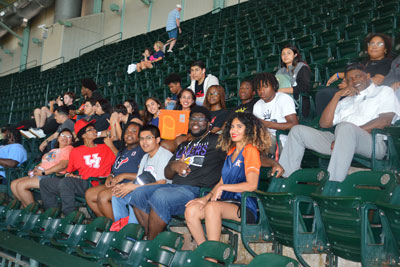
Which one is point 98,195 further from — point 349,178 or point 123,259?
point 349,178

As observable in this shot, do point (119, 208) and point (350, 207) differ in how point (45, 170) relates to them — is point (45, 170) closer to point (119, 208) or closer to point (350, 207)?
point (119, 208)

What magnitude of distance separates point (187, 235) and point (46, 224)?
1.24 meters

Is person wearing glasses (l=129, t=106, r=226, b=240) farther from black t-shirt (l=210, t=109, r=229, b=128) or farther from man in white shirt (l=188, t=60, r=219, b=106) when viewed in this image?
man in white shirt (l=188, t=60, r=219, b=106)

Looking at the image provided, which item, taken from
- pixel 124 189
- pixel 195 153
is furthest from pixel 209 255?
pixel 124 189

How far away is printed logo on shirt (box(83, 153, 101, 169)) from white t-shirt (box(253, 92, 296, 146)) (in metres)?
1.83

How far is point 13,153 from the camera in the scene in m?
5.55

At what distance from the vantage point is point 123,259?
2613 millimetres

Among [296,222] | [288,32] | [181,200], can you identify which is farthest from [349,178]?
[288,32]

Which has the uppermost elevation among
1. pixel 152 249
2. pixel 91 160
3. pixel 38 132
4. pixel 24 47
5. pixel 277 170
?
pixel 24 47

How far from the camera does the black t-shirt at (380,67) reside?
347 centimetres

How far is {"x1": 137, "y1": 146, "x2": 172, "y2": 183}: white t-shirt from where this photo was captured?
3.40m

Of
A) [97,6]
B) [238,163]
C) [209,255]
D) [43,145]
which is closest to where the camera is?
[209,255]

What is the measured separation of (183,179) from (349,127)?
126 cm

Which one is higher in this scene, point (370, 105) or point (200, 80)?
point (200, 80)
